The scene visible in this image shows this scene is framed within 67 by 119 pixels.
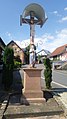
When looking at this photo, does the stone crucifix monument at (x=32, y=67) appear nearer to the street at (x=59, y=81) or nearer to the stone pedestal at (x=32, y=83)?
the stone pedestal at (x=32, y=83)

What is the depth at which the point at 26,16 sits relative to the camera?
10.3 meters

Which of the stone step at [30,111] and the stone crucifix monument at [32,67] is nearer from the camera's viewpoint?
the stone step at [30,111]

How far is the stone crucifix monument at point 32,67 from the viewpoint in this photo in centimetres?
924

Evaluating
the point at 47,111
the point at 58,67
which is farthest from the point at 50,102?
the point at 58,67

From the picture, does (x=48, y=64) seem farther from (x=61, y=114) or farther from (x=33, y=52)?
(x=61, y=114)

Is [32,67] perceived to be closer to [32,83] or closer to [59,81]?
[32,83]

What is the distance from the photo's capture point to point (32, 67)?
31.3 feet

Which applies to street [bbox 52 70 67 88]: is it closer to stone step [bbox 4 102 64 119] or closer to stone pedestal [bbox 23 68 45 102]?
stone pedestal [bbox 23 68 45 102]

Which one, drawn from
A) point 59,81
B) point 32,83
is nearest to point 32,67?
point 32,83

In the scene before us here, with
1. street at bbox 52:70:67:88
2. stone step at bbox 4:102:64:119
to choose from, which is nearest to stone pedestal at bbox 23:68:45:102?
stone step at bbox 4:102:64:119

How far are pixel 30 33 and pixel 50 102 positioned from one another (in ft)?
10.9

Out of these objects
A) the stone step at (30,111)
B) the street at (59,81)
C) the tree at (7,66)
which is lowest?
the stone step at (30,111)

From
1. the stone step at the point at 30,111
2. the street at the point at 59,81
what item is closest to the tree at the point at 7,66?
the stone step at the point at 30,111

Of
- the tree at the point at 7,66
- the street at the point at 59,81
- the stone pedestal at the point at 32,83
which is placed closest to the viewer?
the stone pedestal at the point at 32,83
